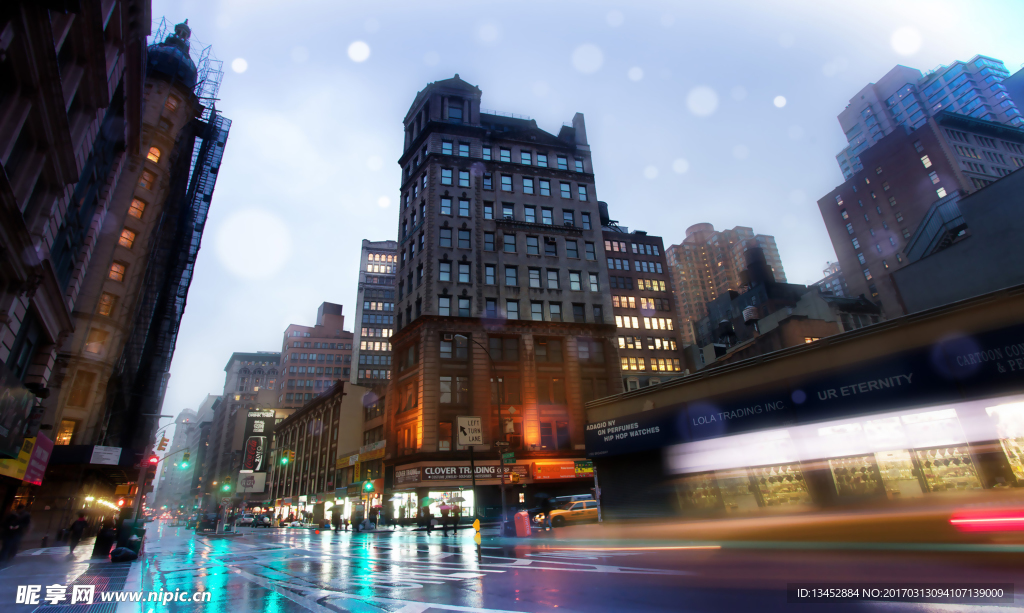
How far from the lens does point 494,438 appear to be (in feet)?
129

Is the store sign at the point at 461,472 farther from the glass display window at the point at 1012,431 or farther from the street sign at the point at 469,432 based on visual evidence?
the glass display window at the point at 1012,431

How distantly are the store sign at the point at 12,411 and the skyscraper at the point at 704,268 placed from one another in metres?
162

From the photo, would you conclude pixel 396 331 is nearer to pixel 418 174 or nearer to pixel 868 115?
pixel 418 174

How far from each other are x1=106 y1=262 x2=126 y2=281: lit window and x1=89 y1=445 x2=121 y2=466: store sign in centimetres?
1463

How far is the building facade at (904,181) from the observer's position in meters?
80.2

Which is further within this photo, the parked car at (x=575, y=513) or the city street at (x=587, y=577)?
the parked car at (x=575, y=513)

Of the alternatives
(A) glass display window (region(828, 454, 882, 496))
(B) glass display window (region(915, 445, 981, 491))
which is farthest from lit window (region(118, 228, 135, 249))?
(B) glass display window (region(915, 445, 981, 491))

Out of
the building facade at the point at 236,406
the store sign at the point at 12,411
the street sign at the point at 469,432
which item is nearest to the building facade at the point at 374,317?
the building facade at the point at 236,406

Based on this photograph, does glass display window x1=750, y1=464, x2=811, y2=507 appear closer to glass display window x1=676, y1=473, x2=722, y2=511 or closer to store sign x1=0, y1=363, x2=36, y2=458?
glass display window x1=676, y1=473, x2=722, y2=511

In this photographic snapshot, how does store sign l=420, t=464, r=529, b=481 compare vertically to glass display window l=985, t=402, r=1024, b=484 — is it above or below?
above

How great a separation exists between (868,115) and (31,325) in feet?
616

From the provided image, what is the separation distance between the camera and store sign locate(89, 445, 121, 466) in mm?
30047
